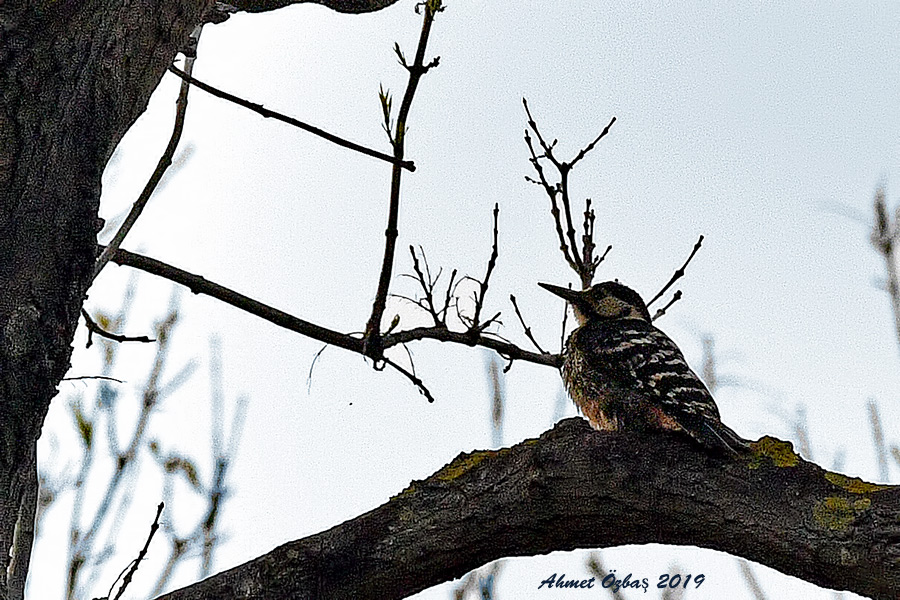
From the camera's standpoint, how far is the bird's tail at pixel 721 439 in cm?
215

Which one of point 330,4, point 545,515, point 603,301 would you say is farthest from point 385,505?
point 603,301

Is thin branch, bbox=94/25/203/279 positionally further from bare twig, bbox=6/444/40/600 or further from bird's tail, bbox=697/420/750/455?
bird's tail, bbox=697/420/750/455

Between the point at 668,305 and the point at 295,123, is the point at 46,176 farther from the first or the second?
the point at 668,305

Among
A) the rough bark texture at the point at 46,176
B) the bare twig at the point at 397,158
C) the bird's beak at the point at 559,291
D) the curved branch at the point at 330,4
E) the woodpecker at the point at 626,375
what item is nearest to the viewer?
the rough bark texture at the point at 46,176

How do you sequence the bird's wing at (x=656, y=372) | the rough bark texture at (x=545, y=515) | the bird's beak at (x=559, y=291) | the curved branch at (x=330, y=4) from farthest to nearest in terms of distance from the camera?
the bird's beak at (x=559, y=291) → the curved branch at (x=330, y=4) → the bird's wing at (x=656, y=372) → the rough bark texture at (x=545, y=515)

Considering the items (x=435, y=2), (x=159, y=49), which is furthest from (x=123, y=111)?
(x=435, y=2)

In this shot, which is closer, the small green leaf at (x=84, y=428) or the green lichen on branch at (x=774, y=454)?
the green lichen on branch at (x=774, y=454)

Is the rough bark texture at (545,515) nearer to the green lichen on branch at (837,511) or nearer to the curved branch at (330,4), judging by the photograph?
the green lichen on branch at (837,511)

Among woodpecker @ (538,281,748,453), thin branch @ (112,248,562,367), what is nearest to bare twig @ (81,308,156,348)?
thin branch @ (112,248,562,367)

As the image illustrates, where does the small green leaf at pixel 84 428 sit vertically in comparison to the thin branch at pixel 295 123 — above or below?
below

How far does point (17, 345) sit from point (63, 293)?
129mm

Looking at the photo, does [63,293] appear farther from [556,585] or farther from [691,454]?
[556,585]

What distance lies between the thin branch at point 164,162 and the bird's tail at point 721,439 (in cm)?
130

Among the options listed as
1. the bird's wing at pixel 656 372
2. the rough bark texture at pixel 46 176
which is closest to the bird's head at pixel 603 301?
the bird's wing at pixel 656 372
